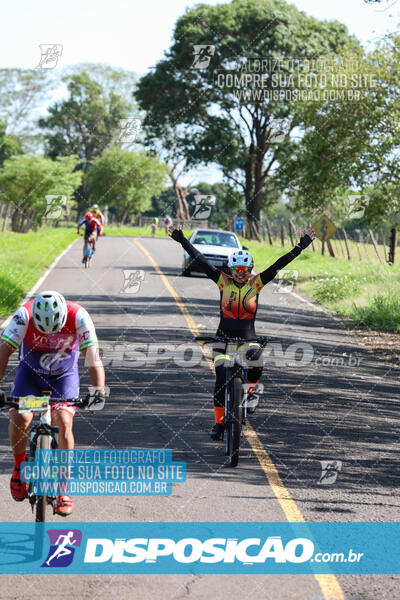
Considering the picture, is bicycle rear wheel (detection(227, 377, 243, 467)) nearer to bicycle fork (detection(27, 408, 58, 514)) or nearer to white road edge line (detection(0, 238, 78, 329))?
bicycle fork (detection(27, 408, 58, 514))

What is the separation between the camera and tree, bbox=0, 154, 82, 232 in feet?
202

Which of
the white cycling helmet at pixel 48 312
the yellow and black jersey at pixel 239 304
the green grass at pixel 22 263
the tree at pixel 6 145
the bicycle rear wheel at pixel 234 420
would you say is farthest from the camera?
the tree at pixel 6 145

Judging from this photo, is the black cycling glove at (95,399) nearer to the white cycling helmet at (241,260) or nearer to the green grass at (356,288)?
the white cycling helmet at (241,260)

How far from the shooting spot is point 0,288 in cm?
2098

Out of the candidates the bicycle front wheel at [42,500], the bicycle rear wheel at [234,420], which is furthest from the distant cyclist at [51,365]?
the bicycle rear wheel at [234,420]

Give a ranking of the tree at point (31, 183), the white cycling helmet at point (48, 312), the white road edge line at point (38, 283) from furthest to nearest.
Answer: the tree at point (31, 183) → the white road edge line at point (38, 283) → the white cycling helmet at point (48, 312)

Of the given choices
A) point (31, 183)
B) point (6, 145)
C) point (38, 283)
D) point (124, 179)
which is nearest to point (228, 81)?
point (31, 183)

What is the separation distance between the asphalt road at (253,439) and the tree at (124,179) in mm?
67141

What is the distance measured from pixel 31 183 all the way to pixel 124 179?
90.3ft

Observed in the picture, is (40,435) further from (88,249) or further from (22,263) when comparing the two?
(22,263)

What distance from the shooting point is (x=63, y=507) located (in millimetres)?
6109

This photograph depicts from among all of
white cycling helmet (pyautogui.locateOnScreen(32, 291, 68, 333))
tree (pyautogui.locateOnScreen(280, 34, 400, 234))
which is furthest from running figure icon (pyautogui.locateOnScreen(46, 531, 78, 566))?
tree (pyautogui.locateOnScreen(280, 34, 400, 234))

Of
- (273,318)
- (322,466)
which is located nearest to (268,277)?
(322,466)

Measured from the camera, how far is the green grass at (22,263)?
20.6 m
